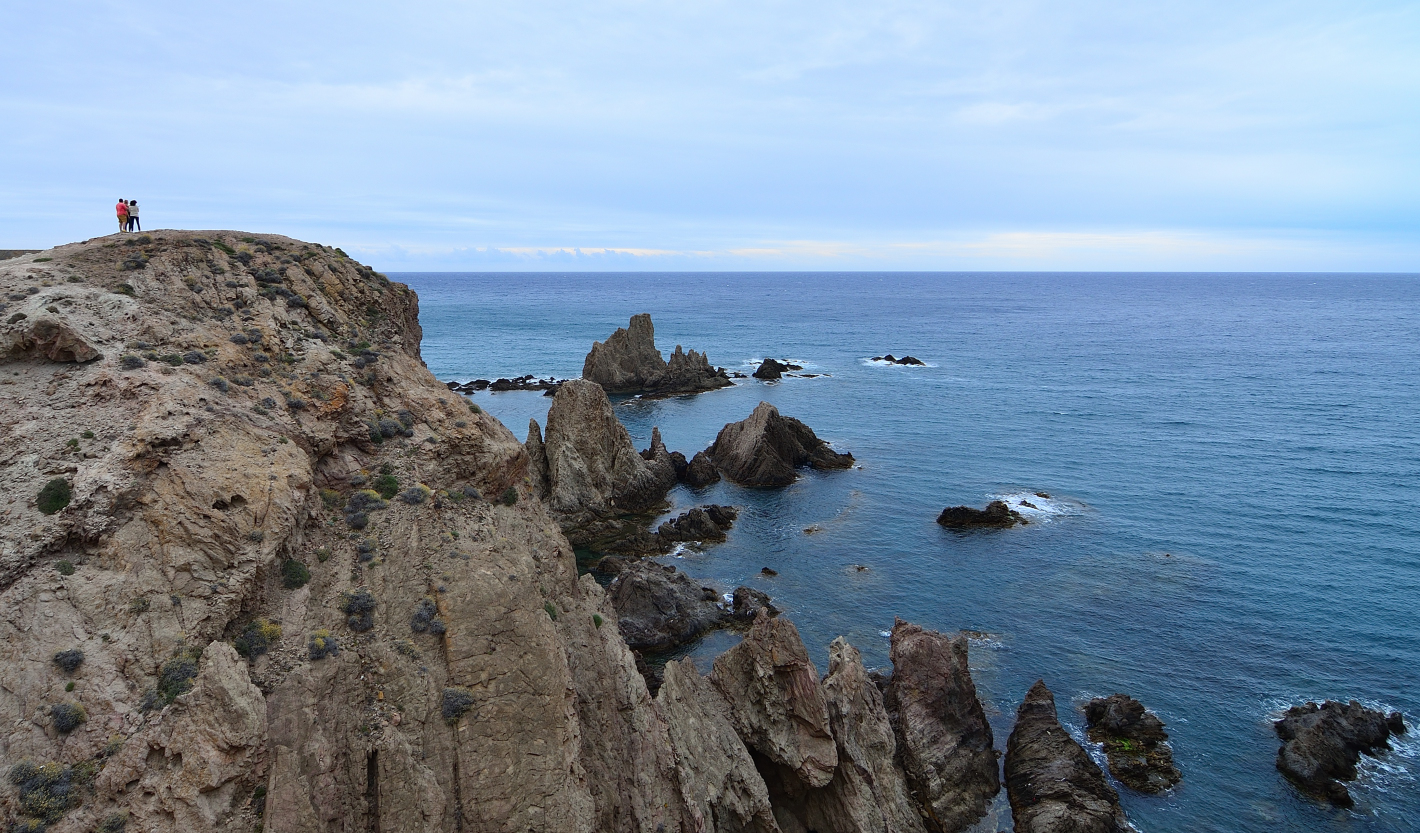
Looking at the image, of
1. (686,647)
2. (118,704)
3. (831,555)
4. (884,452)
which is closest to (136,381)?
(118,704)

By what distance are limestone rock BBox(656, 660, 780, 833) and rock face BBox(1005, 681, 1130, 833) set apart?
1121 cm

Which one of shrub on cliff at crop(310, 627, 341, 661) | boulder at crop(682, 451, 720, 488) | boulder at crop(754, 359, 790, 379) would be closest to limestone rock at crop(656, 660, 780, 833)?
shrub on cliff at crop(310, 627, 341, 661)

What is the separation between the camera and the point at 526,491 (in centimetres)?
2822

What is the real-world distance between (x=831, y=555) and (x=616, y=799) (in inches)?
1355

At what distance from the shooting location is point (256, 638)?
744 inches

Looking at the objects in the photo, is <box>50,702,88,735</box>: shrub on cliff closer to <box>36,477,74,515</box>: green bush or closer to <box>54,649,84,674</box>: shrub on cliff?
<box>54,649,84,674</box>: shrub on cliff

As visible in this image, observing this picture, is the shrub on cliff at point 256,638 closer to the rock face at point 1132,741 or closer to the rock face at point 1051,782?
the rock face at point 1051,782

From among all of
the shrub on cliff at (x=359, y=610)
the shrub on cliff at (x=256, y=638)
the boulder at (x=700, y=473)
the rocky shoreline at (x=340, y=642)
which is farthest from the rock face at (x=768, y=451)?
the shrub on cliff at (x=256, y=638)

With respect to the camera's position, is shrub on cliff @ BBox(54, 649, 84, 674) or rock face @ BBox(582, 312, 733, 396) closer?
shrub on cliff @ BBox(54, 649, 84, 674)

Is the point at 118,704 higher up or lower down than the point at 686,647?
higher up

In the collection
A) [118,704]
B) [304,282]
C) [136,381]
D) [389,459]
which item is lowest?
[118,704]

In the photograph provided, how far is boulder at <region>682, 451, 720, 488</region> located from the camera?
69.2 meters

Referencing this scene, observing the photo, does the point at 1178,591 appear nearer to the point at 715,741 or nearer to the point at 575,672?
the point at 715,741

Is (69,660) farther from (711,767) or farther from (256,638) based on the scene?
(711,767)
